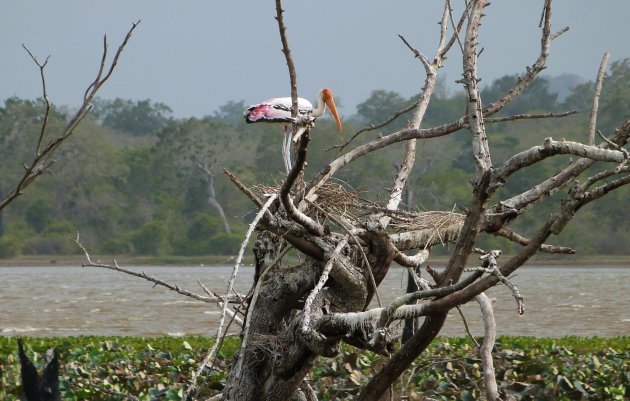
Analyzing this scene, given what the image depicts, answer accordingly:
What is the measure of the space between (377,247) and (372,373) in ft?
8.55

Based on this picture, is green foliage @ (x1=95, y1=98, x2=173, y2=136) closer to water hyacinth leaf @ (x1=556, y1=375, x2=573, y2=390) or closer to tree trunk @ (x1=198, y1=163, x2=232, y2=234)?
tree trunk @ (x1=198, y1=163, x2=232, y2=234)

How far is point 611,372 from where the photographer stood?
236 inches

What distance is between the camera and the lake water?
16.3 meters

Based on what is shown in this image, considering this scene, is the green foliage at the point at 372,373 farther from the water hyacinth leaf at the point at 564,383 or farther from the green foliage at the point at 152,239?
the green foliage at the point at 152,239

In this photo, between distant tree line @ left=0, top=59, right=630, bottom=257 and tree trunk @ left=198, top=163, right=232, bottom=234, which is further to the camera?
tree trunk @ left=198, top=163, right=232, bottom=234

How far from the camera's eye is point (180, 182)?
4538 centimetres

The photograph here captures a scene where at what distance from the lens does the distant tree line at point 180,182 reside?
40.0 meters

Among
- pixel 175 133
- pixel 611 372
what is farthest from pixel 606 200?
pixel 611 372

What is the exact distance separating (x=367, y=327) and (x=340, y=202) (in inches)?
30.1

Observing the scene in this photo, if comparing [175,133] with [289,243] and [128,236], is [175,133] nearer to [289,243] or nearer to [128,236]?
[128,236]

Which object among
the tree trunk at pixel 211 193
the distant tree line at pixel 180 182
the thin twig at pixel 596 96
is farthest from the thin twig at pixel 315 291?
the tree trunk at pixel 211 193

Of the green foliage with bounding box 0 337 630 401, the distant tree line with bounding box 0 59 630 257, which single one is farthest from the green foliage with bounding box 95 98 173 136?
the green foliage with bounding box 0 337 630 401

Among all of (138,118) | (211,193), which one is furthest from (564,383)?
(138,118)

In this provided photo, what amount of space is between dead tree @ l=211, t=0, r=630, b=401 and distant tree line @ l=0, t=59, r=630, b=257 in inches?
1319
